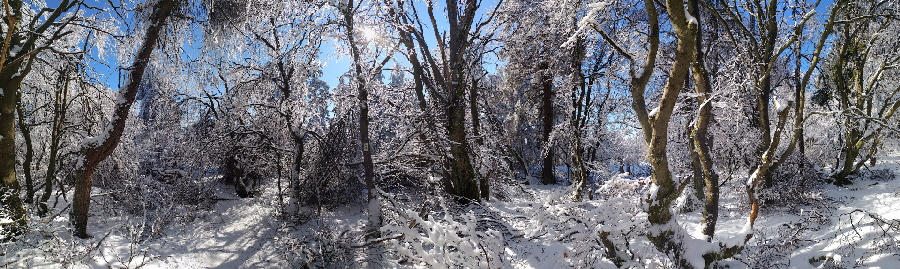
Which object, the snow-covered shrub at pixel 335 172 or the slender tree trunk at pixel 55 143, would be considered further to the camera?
the snow-covered shrub at pixel 335 172

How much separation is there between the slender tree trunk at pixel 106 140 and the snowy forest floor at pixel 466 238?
41 centimetres

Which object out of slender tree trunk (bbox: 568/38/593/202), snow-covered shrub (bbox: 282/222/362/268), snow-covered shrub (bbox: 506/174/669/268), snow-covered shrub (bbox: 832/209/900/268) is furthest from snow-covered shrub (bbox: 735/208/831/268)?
snow-covered shrub (bbox: 282/222/362/268)

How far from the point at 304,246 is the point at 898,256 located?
25.5 feet

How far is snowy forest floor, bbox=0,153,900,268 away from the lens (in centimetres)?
504

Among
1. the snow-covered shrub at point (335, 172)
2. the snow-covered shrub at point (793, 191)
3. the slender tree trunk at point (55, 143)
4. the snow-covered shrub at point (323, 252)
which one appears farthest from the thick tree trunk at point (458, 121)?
the slender tree trunk at point (55, 143)

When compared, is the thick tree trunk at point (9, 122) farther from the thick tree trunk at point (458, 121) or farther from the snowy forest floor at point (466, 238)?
the thick tree trunk at point (458, 121)

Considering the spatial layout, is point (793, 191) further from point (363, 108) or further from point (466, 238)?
point (363, 108)

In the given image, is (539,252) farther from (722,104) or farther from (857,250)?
(857,250)

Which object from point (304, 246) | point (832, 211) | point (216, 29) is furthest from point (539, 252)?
point (216, 29)

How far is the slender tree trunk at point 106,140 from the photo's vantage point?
21.2 feet

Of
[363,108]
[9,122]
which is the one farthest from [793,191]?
[9,122]

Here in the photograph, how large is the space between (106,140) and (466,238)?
5854 mm

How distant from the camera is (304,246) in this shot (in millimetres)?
6879

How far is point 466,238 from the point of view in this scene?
443 cm
